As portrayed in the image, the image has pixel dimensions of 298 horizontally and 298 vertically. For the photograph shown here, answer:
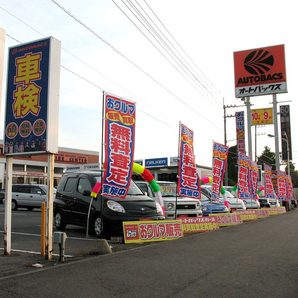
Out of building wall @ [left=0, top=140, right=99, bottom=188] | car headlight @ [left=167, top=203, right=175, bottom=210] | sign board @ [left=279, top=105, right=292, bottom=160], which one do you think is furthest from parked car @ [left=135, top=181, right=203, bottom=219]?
building wall @ [left=0, top=140, right=99, bottom=188]

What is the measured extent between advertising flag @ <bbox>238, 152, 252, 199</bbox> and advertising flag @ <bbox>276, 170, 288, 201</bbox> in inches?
407

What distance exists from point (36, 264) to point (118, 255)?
1759mm

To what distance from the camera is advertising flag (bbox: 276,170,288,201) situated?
29.0 m

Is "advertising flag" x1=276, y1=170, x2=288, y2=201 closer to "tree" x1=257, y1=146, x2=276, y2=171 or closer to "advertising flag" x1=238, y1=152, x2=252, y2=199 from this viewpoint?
"advertising flag" x1=238, y1=152, x2=252, y2=199

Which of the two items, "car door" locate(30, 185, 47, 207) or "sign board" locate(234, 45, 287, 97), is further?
"sign board" locate(234, 45, 287, 97)

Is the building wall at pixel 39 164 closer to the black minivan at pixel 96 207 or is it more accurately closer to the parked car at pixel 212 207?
the parked car at pixel 212 207

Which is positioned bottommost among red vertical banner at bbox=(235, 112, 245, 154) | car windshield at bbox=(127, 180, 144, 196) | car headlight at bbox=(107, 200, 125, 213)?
car headlight at bbox=(107, 200, 125, 213)

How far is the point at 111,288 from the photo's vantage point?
4.82m

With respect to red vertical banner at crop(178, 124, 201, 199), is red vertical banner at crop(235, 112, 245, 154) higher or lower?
higher

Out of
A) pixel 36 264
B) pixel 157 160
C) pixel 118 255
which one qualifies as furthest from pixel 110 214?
pixel 157 160

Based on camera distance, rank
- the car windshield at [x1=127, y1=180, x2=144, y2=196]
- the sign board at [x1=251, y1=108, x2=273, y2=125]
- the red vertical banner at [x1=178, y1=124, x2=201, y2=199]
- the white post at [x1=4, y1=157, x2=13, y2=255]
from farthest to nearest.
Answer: the sign board at [x1=251, y1=108, x2=273, y2=125] < the red vertical banner at [x1=178, y1=124, x2=201, y2=199] < the car windshield at [x1=127, y1=180, x2=144, y2=196] < the white post at [x1=4, y1=157, x2=13, y2=255]

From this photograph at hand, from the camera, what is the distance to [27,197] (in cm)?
2423

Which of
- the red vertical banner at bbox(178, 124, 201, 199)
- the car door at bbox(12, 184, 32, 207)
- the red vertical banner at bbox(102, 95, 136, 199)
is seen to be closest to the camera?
the red vertical banner at bbox(102, 95, 136, 199)

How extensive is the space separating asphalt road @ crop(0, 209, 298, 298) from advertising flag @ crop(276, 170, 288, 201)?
22.1 meters
